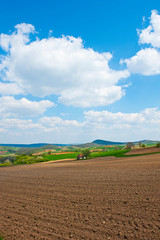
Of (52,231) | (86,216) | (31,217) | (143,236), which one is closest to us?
(143,236)

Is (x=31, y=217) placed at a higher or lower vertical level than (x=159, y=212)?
lower

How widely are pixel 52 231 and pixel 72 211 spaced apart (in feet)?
6.62

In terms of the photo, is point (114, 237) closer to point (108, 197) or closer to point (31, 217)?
point (108, 197)

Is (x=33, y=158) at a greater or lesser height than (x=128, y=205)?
lesser

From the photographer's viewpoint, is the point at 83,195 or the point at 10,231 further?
the point at 83,195

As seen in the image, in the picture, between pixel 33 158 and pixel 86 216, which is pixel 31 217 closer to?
pixel 86 216

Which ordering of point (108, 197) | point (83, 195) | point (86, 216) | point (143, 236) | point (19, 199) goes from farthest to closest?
1. point (19, 199)
2. point (83, 195)
3. point (108, 197)
4. point (86, 216)
5. point (143, 236)

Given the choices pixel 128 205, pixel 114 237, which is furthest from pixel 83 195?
pixel 114 237

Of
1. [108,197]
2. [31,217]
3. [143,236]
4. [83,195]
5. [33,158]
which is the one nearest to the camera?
[143,236]

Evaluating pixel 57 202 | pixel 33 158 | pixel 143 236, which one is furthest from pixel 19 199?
pixel 33 158

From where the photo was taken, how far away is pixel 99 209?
30.0 feet

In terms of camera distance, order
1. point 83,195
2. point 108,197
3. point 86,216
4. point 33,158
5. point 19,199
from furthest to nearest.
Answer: point 33,158 → point 19,199 → point 83,195 → point 108,197 → point 86,216

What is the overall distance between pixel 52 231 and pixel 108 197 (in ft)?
15.1

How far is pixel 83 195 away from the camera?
11.8 meters
